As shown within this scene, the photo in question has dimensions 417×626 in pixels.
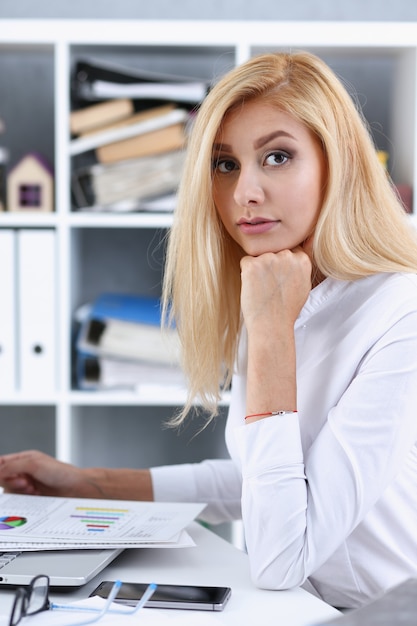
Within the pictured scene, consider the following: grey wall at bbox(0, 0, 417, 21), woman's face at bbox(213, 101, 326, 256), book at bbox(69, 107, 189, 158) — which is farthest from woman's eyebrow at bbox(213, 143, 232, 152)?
grey wall at bbox(0, 0, 417, 21)

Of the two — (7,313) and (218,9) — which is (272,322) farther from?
(218,9)

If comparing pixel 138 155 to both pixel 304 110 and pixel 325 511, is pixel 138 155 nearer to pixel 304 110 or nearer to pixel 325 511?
pixel 304 110

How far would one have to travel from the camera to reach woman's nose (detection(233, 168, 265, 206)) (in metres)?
1.12

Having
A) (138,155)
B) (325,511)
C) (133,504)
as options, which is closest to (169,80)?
(138,155)

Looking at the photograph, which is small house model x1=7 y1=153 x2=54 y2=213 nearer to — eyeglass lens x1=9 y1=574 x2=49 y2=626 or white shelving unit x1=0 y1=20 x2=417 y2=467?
white shelving unit x1=0 y1=20 x2=417 y2=467

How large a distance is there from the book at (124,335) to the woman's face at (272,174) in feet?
2.98

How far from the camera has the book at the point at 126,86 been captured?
6.63 ft

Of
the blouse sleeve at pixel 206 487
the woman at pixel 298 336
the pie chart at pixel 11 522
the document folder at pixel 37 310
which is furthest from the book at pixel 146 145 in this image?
the pie chart at pixel 11 522

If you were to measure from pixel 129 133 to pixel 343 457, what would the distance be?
51.5 inches

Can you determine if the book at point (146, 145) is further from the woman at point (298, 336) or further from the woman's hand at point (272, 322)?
the woman's hand at point (272, 322)

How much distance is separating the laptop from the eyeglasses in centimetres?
4

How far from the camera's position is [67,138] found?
2.01 m

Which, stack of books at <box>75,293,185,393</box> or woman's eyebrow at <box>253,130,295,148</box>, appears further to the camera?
stack of books at <box>75,293,185,393</box>

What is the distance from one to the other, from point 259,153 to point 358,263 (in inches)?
8.1
